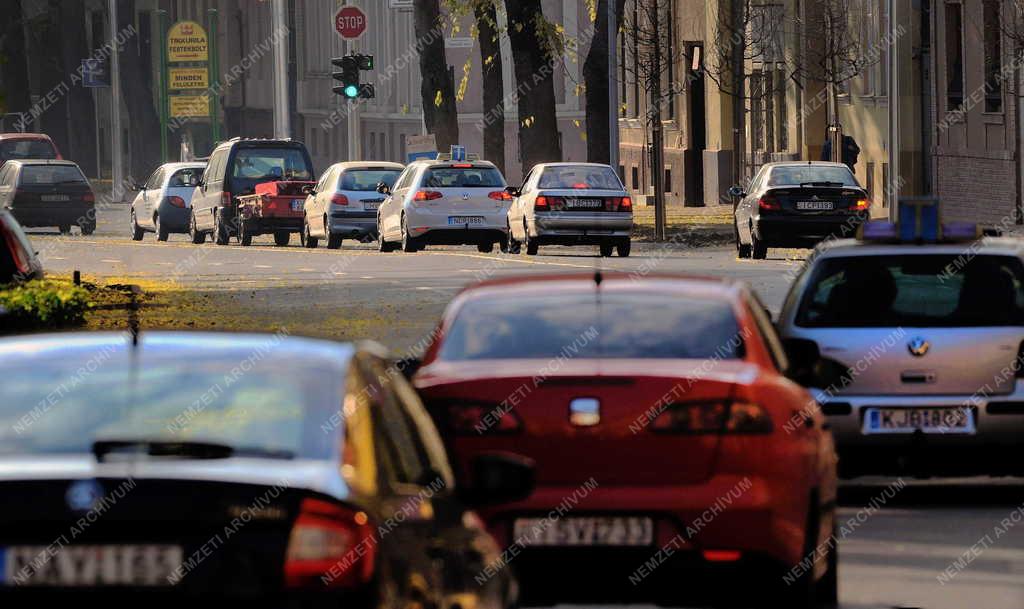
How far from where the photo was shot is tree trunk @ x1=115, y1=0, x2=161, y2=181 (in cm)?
8169

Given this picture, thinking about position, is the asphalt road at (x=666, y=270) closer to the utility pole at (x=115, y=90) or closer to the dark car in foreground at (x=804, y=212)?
the dark car in foreground at (x=804, y=212)

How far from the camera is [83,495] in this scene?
18.1ft

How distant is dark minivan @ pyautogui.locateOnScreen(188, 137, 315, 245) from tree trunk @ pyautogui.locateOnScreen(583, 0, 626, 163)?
5327 mm

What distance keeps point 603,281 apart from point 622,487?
1.39 meters

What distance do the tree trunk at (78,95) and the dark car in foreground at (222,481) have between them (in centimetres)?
8468

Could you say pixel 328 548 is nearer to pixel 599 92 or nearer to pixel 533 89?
pixel 533 89

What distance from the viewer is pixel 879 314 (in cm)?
1301

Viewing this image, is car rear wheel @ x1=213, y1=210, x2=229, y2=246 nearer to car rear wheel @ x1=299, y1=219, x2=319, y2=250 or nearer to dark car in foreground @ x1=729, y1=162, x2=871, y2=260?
car rear wheel @ x1=299, y1=219, x2=319, y2=250

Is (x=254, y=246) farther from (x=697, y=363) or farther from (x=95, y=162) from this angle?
(x=95, y=162)

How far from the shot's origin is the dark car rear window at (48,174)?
5589 centimetres

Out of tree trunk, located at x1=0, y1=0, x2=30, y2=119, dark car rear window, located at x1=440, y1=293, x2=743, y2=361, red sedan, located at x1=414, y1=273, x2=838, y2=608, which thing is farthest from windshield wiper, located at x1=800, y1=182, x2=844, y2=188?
tree trunk, located at x1=0, y1=0, x2=30, y2=119

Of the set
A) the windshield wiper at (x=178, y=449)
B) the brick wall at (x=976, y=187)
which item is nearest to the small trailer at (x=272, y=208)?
the brick wall at (x=976, y=187)

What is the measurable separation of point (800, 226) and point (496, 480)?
3064cm

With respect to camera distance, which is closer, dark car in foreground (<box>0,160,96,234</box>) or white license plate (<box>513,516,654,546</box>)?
white license plate (<box>513,516,654,546</box>)
